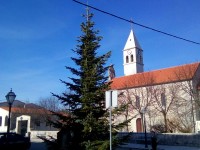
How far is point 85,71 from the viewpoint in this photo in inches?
589

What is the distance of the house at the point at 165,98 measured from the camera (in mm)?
45125

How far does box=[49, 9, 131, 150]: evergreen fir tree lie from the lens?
44.7 ft

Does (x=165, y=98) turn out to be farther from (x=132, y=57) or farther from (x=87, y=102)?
(x=87, y=102)

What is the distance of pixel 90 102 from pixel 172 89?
38447 millimetres

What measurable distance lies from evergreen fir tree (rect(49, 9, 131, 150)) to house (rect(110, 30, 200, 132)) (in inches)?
1088

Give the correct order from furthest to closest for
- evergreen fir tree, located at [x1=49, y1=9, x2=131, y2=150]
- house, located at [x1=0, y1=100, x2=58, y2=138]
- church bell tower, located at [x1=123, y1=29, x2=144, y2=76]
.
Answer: church bell tower, located at [x1=123, y1=29, x2=144, y2=76] < house, located at [x1=0, y1=100, x2=58, y2=138] < evergreen fir tree, located at [x1=49, y1=9, x2=131, y2=150]

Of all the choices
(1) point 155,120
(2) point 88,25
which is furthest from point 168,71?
(2) point 88,25

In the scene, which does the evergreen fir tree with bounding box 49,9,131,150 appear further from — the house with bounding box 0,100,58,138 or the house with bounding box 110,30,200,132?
the house with bounding box 0,100,58,138

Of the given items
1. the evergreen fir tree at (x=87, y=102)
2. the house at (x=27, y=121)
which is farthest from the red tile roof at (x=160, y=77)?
the evergreen fir tree at (x=87, y=102)

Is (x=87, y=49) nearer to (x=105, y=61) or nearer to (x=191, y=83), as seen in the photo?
(x=105, y=61)

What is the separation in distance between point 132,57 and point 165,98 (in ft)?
93.2

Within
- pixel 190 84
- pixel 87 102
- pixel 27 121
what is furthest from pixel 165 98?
pixel 87 102

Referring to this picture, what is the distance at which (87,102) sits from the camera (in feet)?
46.3

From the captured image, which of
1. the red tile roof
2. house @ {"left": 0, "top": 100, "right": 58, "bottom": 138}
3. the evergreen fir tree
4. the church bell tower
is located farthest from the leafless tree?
the evergreen fir tree
